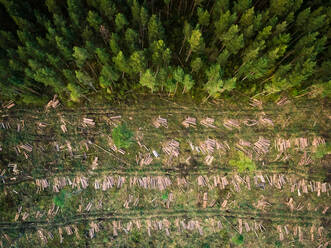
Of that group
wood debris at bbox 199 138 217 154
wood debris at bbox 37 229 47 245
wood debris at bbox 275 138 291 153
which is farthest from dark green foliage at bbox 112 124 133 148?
wood debris at bbox 275 138 291 153

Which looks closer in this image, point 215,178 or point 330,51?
point 330,51

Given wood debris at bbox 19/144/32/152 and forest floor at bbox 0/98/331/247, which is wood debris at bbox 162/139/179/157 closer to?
forest floor at bbox 0/98/331/247

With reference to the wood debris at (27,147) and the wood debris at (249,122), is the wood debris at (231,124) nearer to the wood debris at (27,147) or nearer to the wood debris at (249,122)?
the wood debris at (249,122)

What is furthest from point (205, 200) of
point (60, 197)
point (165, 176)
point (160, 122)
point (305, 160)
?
point (60, 197)

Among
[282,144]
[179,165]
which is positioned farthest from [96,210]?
[282,144]

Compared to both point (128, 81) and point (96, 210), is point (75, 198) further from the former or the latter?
point (128, 81)
